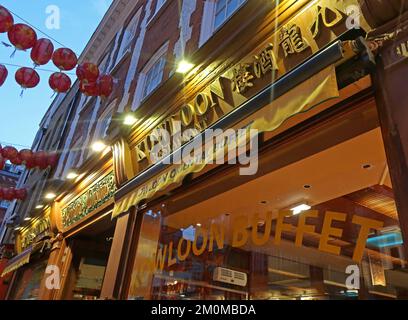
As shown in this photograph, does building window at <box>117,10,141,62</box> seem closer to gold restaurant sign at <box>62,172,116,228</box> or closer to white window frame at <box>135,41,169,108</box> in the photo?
white window frame at <box>135,41,169,108</box>

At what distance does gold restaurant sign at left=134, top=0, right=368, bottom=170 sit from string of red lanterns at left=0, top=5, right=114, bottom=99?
3.46m

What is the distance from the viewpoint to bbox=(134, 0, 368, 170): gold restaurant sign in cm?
340

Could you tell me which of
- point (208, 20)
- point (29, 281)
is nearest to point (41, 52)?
point (208, 20)

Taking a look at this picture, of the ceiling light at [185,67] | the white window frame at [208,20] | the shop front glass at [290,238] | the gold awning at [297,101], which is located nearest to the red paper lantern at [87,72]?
the white window frame at [208,20]

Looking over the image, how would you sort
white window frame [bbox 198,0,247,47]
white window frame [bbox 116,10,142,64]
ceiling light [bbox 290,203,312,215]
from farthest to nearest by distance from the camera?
white window frame [bbox 116,10,142,64], white window frame [bbox 198,0,247,47], ceiling light [bbox 290,203,312,215]

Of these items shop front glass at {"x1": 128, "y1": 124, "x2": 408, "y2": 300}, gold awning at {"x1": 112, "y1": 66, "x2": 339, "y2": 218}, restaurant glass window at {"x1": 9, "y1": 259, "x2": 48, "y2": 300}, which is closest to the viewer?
gold awning at {"x1": 112, "y1": 66, "x2": 339, "y2": 218}

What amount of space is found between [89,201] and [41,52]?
Result: 3.57 meters

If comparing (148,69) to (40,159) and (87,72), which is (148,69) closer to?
(87,72)

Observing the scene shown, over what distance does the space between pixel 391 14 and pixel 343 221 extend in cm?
228

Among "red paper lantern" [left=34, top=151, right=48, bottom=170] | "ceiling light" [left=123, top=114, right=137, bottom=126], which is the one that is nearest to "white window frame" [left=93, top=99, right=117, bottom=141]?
"red paper lantern" [left=34, top=151, right=48, bottom=170]

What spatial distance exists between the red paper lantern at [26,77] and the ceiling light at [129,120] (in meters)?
3.39
